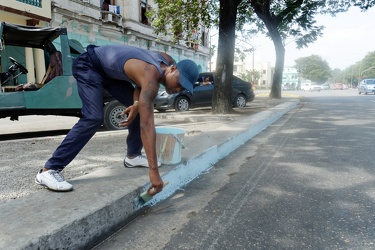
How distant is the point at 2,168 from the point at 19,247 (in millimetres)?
2275

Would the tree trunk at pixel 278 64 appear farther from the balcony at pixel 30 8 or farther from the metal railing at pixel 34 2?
the metal railing at pixel 34 2

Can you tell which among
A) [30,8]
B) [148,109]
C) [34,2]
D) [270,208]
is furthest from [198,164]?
[34,2]

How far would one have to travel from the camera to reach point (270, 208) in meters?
2.51

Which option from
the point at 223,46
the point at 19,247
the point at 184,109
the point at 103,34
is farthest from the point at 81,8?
the point at 19,247

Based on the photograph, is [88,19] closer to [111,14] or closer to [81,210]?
[111,14]

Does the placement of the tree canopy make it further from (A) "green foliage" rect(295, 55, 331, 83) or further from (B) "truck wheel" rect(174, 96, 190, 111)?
(A) "green foliage" rect(295, 55, 331, 83)

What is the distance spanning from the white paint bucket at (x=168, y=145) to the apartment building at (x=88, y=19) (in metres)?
8.35

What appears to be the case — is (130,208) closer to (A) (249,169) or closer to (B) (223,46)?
(A) (249,169)

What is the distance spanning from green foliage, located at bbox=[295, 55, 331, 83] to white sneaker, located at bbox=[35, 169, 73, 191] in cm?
10419

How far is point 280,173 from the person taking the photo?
3.52 m

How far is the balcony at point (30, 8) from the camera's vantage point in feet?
39.9

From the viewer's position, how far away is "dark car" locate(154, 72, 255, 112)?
10.9 meters

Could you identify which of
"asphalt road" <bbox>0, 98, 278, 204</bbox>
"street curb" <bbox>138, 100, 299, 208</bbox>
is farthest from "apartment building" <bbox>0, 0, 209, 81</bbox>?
"street curb" <bbox>138, 100, 299, 208</bbox>

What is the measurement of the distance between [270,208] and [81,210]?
4.95 feet
